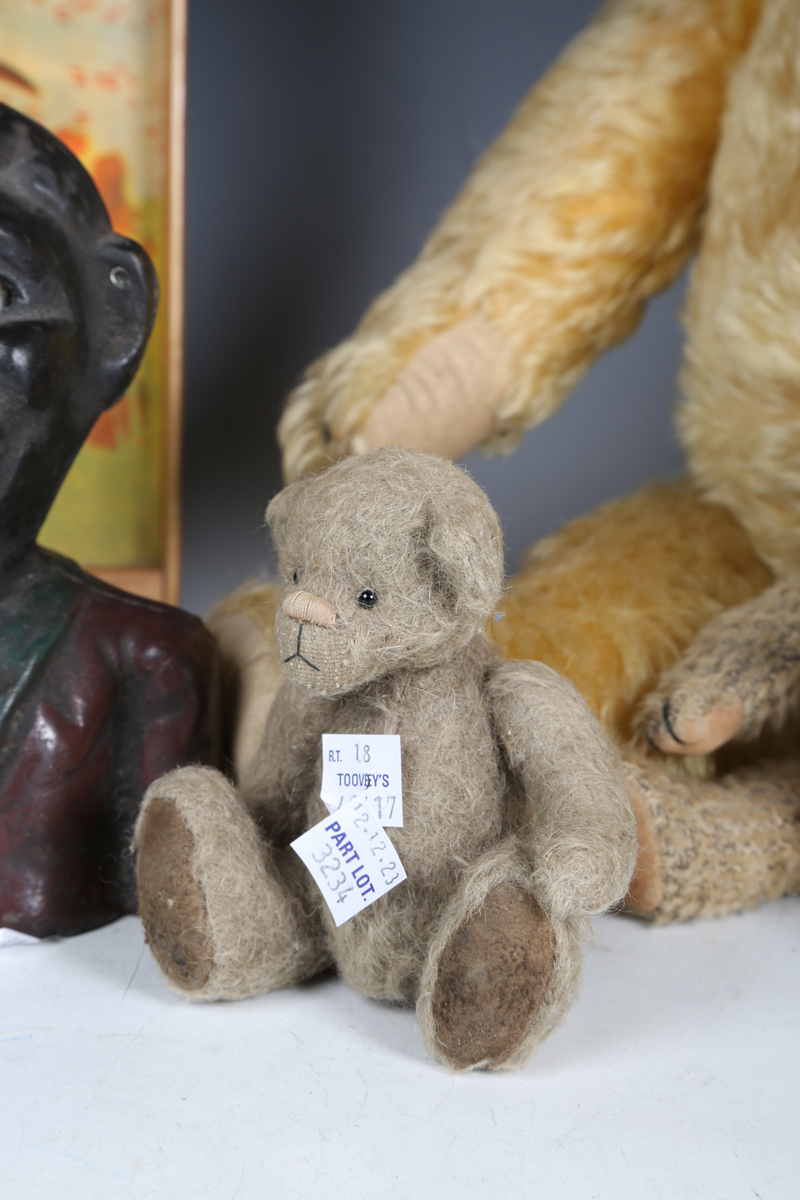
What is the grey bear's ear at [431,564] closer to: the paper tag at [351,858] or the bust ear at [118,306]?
the paper tag at [351,858]

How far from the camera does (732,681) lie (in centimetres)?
78

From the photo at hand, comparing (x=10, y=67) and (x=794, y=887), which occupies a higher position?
(x=10, y=67)

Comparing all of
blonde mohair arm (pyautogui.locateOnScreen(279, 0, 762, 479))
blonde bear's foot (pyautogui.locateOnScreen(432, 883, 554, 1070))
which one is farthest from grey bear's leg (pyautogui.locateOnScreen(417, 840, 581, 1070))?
blonde mohair arm (pyautogui.locateOnScreen(279, 0, 762, 479))

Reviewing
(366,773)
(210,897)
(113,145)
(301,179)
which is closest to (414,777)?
(366,773)

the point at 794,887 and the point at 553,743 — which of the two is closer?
the point at 553,743

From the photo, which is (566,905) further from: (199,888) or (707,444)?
(707,444)

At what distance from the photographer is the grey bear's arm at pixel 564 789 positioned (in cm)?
54

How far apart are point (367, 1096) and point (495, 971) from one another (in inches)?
4.0

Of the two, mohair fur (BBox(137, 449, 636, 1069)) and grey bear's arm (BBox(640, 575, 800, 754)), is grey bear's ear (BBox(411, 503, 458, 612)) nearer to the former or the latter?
mohair fur (BBox(137, 449, 636, 1069))

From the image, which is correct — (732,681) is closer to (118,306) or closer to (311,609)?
(311,609)

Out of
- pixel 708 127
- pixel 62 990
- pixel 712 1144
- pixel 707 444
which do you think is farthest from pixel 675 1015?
pixel 708 127

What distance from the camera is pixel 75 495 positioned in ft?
3.70

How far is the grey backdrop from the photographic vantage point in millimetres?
1295

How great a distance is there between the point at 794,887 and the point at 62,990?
0.53 meters
